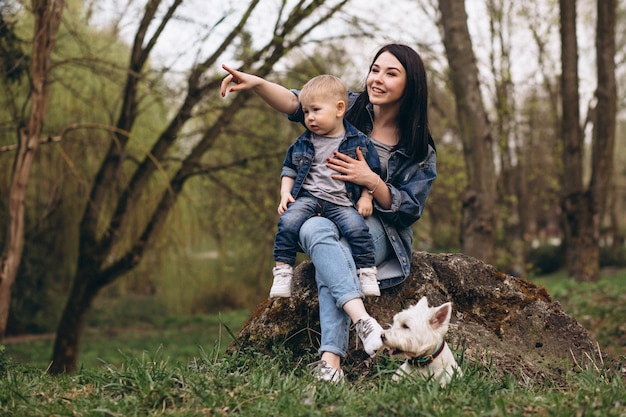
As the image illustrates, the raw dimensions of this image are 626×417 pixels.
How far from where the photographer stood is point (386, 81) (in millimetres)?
4148

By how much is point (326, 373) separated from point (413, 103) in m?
1.79

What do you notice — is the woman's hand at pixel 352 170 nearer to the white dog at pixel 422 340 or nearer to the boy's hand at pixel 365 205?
the boy's hand at pixel 365 205

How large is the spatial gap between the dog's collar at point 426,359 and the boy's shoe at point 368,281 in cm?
46

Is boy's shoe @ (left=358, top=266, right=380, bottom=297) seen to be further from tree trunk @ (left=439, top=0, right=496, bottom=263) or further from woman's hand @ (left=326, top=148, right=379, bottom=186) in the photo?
tree trunk @ (left=439, top=0, right=496, bottom=263)

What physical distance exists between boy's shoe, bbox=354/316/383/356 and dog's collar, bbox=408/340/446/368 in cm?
22

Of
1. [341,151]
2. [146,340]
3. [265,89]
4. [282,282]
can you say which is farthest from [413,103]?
[146,340]

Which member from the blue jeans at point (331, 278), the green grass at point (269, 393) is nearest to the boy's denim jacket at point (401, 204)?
the blue jeans at point (331, 278)

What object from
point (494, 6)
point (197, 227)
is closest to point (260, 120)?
point (197, 227)

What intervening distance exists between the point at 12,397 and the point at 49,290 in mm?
12458

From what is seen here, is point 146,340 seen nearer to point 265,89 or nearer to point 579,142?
point 579,142

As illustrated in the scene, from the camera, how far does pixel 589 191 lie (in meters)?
12.9

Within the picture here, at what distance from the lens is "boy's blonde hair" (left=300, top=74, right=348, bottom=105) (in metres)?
3.90

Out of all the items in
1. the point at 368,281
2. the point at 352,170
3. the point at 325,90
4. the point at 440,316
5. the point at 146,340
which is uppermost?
the point at 325,90

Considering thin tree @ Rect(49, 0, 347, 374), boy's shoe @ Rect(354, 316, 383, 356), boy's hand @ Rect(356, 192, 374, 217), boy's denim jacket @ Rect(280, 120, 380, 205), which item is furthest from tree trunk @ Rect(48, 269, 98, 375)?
boy's shoe @ Rect(354, 316, 383, 356)
